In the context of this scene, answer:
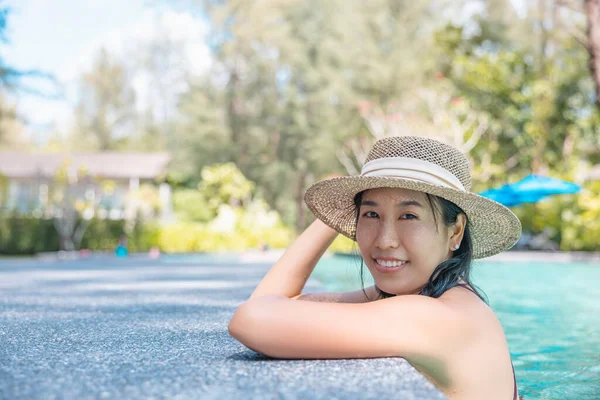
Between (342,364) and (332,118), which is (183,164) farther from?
(342,364)

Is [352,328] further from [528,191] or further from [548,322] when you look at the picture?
[528,191]

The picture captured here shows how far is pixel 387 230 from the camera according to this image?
2029 millimetres

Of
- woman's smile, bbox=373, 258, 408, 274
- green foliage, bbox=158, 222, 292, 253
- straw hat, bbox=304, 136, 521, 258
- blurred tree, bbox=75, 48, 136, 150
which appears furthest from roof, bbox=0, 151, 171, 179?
woman's smile, bbox=373, 258, 408, 274

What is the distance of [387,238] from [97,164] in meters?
34.0

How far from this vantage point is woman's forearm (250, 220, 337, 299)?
2406mm

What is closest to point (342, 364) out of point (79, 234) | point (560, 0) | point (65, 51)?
point (560, 0)

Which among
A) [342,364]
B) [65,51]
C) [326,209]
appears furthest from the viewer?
[65,51]

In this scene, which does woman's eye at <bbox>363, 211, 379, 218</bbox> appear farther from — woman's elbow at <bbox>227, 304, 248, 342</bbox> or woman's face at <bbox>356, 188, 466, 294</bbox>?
woman's elbow at <bbox>227, 304, 248, 342</bbox>

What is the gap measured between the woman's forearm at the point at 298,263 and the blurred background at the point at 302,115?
1187cm

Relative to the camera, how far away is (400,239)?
2.04 metres

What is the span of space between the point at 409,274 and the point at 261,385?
26.3 inches

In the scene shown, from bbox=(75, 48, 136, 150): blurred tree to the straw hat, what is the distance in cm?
4859

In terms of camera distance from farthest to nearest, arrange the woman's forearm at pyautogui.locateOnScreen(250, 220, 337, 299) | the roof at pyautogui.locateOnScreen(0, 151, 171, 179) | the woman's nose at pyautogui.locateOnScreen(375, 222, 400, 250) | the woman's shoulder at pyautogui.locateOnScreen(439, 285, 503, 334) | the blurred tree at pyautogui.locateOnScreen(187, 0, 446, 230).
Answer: the roof at pyautogui.locateOnScreen(0, 151, 171, 179) < the blurred tree at pyautogui.locateOnScreen(187, 0, 446, 230) < the woman's forearm at pyautogui.locateOnScreen(250, 220, 337, 299) < the woman's nose at pyautogui.locateOnScreen(375, 222, 400, 250) < the woman's shoulder at pyautogui.locateOnScreen(439, 285, 503, 334)

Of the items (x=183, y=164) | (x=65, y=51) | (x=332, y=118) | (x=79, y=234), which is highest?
(x=65, y=51)
